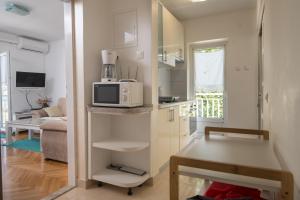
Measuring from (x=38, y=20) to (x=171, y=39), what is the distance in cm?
276

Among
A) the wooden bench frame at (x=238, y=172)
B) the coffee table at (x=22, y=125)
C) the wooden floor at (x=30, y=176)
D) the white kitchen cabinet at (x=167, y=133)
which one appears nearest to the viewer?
the wooden bench frame at (x=238, y=172)

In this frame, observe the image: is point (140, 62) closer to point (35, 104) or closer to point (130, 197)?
point (130, 197)

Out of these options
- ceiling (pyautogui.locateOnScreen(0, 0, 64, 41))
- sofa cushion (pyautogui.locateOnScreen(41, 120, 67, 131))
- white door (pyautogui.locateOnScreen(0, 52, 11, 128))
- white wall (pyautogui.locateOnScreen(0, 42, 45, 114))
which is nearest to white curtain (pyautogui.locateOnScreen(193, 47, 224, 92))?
sofa cushion (pyautogui.locateOnScreen(41, 120, 67, 131))

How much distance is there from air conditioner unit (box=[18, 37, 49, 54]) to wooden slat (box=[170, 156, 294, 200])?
5.53 m

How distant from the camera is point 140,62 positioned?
7.76 ft

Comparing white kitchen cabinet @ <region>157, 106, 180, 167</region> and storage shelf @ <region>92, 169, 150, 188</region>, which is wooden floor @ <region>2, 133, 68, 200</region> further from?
white kitchen cabinet @ <region>157, 106, 180, 167</region>

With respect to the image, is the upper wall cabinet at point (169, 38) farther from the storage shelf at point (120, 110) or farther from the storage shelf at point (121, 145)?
the storage shelf at point (121, 145)

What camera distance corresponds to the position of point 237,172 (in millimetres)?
923

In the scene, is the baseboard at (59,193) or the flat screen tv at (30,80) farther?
the flat screen tv at (30,80)

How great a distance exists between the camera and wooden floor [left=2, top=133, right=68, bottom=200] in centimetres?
221

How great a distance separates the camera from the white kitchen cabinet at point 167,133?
254 centimetres

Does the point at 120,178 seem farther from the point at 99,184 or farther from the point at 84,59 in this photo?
the point at 84,59

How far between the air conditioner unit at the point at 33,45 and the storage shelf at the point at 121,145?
429cm

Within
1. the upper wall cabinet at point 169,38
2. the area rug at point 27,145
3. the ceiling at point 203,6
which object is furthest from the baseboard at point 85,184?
the ceiling at point 203,6
